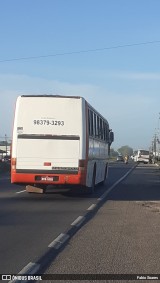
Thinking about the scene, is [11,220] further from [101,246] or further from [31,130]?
[31,130]

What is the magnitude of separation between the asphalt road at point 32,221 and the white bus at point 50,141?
0.90 meters

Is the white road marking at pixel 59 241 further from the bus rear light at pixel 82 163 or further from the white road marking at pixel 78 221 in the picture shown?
the bus rear light at pixel 82 163

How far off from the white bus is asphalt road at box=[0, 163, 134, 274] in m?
0.90

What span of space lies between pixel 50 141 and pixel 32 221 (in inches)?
236

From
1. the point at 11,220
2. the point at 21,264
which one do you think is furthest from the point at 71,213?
the point at 21,264

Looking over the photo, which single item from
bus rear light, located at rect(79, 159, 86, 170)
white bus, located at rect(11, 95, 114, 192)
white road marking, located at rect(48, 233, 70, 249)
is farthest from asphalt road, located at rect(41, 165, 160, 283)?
white bus, located at rect(11, 95, 114, 192)

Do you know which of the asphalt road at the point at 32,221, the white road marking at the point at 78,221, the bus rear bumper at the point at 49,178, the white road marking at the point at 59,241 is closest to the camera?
the asphalt road at the point at 32,221

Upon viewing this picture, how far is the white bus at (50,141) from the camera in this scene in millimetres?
18359

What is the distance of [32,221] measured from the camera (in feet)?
42.4

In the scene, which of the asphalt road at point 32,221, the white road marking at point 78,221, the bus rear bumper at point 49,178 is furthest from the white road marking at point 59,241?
the bus rear bumper at point 49,178

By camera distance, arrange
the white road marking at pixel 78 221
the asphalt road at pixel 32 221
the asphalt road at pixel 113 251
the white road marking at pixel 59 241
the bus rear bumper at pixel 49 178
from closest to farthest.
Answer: the asphalt road at pixel 113 251 → the asphalt road at pixel 32 221 → the white road marking at pixel 59 241 → the white road marking at pixel 78 221 → the bus rear bumper at pixel 49 178

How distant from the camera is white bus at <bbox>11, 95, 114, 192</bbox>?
60.2 ft

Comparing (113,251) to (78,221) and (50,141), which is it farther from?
(50,141)

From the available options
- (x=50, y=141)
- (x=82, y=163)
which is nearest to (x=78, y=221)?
(x=82, y=163)
